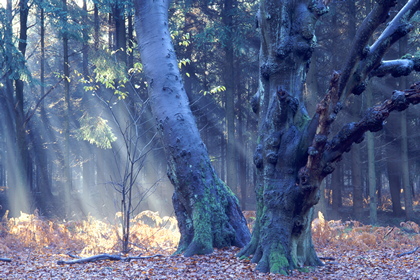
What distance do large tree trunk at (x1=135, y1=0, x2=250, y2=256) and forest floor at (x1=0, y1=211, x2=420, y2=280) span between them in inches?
16.8

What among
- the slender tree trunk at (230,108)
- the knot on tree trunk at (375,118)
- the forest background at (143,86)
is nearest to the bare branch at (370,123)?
the knot on tree trunk at (375,118)

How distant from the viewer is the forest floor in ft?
17.4

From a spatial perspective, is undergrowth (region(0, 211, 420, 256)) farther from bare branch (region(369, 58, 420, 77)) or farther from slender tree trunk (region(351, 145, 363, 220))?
slender tree trunk (region(351, 145, 363, 220))

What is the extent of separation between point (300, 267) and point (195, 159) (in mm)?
2526

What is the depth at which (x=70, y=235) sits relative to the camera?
1020cm

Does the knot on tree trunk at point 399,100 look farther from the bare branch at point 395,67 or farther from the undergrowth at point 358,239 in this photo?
the undergrowth at point 358,239

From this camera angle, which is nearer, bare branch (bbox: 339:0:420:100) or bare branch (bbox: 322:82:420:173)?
bare branch (bbox: 322:82:420:173)

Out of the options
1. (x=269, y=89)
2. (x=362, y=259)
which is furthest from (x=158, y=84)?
(x=362, y=259)

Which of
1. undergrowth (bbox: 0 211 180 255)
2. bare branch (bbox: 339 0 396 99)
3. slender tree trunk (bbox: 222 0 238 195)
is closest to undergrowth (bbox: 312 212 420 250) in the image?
undergrowth (bbox: 0 211 180 255)

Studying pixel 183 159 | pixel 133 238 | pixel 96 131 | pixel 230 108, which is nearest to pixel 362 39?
pixel 183 159

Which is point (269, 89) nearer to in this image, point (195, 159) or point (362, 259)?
point (195, 159)

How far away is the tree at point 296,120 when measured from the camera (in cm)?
500

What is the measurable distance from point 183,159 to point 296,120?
216cm

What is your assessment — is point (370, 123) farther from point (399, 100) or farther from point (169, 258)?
point (169, 258)
